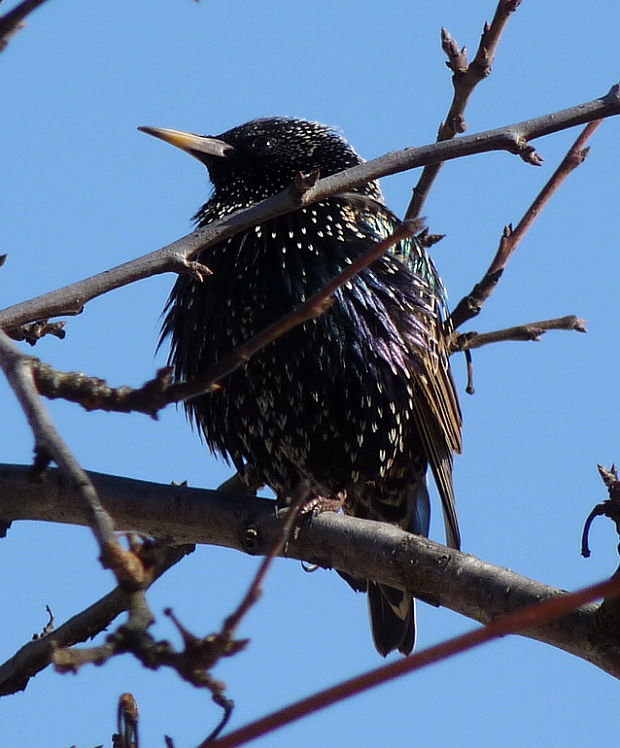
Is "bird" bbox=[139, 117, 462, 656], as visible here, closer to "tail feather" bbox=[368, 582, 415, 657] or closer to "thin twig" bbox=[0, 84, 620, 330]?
"tail feather" bbox=[368, 582, 415, 657]

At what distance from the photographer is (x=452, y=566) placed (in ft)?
9.16

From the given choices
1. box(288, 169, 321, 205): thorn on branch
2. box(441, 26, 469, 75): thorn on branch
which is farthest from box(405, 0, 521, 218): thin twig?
box(288, 169, 321, 205): thorn on branch

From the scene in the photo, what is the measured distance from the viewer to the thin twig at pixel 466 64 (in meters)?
3.28

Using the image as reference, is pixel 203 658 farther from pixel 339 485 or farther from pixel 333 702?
pixel 339 485

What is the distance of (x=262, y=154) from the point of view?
499cm

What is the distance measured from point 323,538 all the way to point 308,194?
1.10 meters

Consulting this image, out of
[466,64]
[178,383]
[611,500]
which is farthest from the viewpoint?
[466,64]

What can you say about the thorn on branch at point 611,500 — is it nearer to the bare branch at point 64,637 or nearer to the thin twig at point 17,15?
the bare branch at point 64,637

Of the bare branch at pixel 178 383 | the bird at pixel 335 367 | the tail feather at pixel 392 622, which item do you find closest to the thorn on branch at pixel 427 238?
the bird at pixel 335 367

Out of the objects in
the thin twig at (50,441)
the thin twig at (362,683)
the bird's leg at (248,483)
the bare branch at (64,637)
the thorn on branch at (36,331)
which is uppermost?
the bird's leg at (248,483)

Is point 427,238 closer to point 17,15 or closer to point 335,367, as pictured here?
point 335,367

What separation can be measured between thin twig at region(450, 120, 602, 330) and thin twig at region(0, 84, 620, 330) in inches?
50.7

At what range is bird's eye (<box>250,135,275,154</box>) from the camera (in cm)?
500

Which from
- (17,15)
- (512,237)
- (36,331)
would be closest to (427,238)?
(512,237)
